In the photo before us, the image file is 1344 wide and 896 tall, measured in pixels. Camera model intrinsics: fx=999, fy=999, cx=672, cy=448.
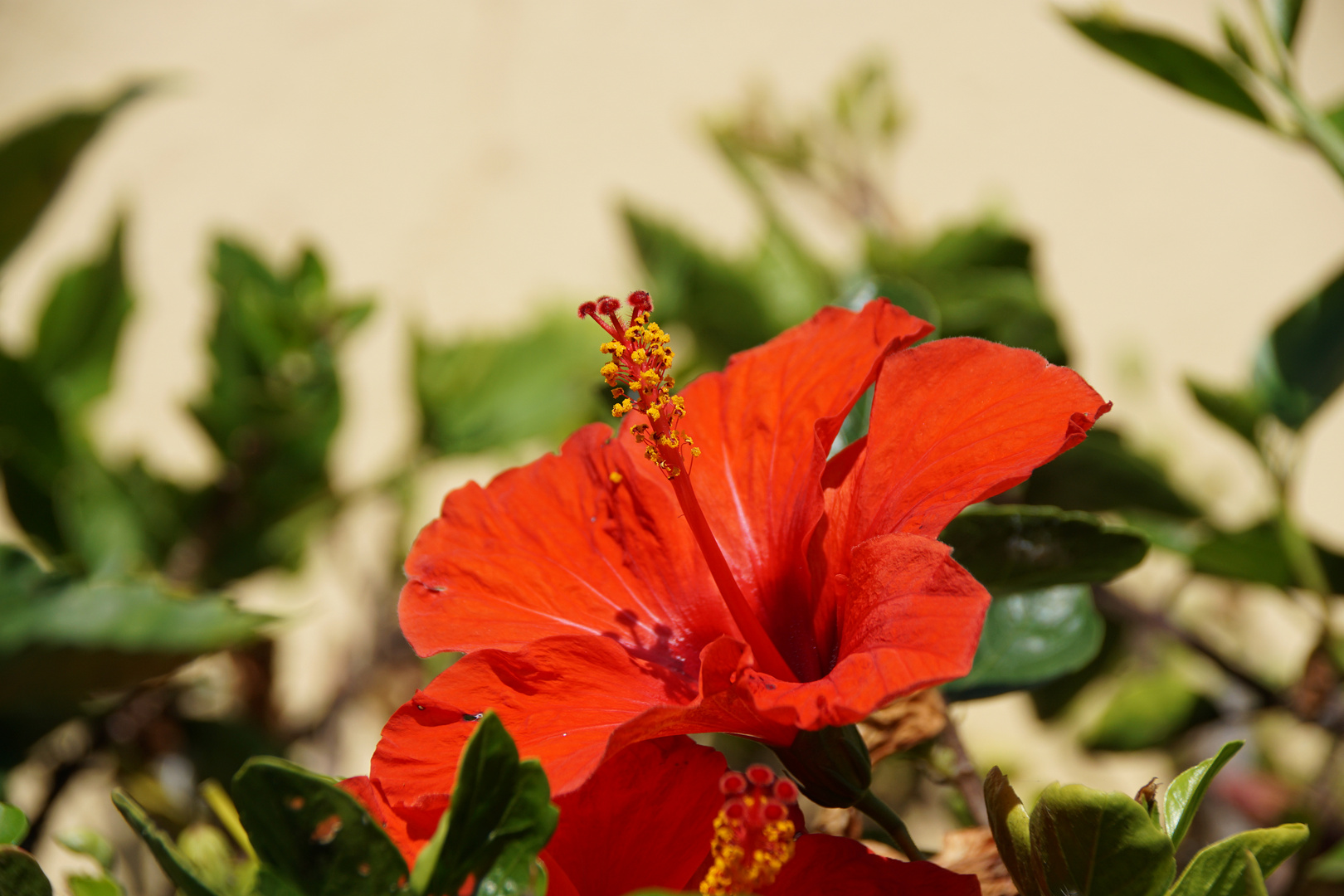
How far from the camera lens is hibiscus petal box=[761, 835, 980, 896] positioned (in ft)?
1.55

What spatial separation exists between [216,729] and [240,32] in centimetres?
353

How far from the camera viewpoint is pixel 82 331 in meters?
1.48

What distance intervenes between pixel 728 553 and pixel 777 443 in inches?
3.3

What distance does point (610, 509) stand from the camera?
63 centimetres

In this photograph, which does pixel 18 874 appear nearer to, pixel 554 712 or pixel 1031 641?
pixel 554 712


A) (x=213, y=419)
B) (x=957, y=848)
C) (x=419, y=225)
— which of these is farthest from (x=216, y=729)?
(x=419, y=225)

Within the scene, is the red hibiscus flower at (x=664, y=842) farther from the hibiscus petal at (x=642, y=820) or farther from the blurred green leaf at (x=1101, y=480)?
the blurred green leaf at (x=1101, y=480)

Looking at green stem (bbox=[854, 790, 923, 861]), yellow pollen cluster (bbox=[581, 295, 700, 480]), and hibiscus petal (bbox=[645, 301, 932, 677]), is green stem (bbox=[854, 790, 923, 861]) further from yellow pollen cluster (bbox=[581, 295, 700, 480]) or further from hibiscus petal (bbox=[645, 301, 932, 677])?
yellow pollen cluster (bbox=[581, 295, 700, 480])

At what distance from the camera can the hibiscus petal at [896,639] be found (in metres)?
0.42

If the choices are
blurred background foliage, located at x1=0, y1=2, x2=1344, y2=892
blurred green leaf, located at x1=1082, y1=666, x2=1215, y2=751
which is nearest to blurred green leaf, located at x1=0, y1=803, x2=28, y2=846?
blurred background foliage, located at x1=0, y1=2, x2=1344, y2=892

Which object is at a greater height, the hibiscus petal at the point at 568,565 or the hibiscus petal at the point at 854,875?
the hibiscus petal at the point at 568,565

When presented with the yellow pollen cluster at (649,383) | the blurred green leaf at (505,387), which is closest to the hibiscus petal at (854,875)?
the yellow pollen cluster at (649,383)

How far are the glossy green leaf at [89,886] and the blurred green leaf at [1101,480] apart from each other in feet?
2.81

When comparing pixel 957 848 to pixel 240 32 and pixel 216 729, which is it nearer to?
pixel 216 729
